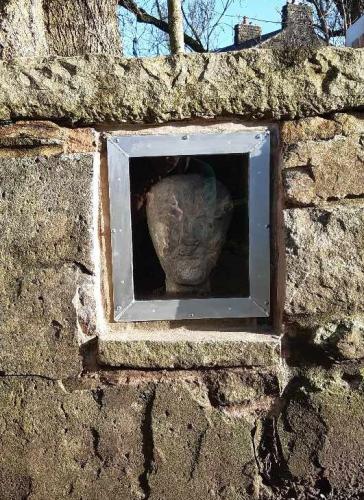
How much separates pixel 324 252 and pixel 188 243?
0.44 m

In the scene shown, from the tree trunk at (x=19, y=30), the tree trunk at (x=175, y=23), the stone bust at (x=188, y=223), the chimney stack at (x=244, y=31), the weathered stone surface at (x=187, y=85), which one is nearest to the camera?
the weathered stone surface at (x=187, y=85)

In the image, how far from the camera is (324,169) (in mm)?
1629

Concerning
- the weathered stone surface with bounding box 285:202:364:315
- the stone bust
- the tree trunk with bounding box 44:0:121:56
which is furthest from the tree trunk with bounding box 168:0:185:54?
the weathered stone surface with bounding box 285:202:364:315

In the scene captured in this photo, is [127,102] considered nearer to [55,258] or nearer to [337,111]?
[55,258]

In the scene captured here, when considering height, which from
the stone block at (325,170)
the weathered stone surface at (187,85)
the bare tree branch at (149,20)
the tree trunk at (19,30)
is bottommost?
the stone block at (325,170)

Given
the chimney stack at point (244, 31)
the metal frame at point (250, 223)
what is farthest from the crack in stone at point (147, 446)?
the chimney stack at point (244, 31)

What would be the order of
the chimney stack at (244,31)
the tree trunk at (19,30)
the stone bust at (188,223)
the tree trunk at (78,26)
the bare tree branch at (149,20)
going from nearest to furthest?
1. the stone bust at (188,223)
2. the tree trunk at (19,30)
3. the tree trunk at (78,26)
4. the bare tree branch at (149,20)
5. the chimney stack at (244,31)

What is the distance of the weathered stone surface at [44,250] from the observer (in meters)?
1.66

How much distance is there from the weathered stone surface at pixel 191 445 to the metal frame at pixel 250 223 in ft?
0.81

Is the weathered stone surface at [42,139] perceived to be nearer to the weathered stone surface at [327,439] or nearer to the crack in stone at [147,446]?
the crack in stone at [147,446]

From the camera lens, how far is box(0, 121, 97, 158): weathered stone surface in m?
1.67

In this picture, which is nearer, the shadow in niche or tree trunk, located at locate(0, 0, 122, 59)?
the shadow in niche

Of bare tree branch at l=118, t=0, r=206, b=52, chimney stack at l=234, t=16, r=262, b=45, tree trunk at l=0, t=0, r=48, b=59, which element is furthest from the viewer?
chimney stack at l=234, t=16, r=262, b=45

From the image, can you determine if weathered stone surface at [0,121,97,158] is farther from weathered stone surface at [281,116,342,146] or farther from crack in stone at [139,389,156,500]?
crack in stone at [139,389,156,500]
